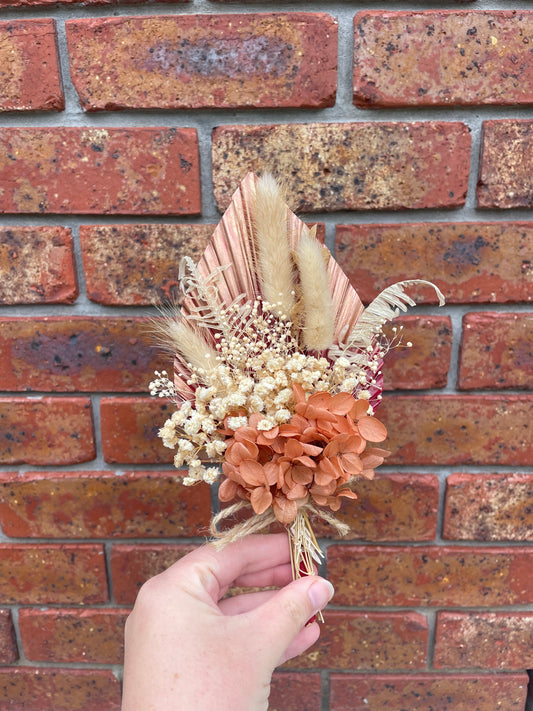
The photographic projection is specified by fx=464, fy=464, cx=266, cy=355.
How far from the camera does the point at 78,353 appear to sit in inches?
23.5

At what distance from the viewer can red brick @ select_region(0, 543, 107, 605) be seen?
0.66 metres

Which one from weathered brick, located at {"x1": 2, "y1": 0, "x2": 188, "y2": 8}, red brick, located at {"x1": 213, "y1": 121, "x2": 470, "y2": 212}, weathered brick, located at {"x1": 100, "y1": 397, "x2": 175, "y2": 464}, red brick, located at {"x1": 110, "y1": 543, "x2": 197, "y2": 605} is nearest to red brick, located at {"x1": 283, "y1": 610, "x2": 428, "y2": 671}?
red brick, located at {"x1": 110, "y1": 543, "x2": 197, "y2": 605}

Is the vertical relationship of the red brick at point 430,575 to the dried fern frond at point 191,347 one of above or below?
below

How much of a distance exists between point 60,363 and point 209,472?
11.7 inches

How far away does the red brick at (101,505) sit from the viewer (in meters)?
0.64

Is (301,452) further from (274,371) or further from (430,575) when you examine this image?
(430,575)

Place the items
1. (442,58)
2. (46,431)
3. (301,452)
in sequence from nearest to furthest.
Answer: (301,452) < (442,58) < (46,431)

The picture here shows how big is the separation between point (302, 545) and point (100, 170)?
0.48 meters

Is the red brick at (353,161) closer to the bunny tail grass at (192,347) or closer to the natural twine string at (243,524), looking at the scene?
the bunny tail grass at (192,347)

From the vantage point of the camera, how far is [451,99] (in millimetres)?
526

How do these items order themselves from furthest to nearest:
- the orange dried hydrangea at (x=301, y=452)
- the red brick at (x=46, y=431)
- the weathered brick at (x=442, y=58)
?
the red brick at (x=46, y=431), the weathered brick at (x=442, y=58), the orange dried hydrangea at (x=301, y=452)

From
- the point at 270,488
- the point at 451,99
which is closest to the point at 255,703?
the point at 270,488

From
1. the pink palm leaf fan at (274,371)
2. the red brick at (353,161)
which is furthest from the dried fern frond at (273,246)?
the red brick at (353,161)

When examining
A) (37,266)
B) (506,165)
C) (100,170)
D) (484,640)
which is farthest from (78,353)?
(484,640)
